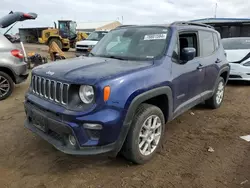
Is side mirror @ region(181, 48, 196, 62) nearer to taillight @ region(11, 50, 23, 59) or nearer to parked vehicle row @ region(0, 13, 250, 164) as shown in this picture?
parked vehicle row @ region(0, 13, 250, 164)

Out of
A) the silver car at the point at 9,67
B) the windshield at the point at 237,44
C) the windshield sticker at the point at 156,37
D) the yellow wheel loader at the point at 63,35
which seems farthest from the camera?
the yellow wheel loader at the point at 63,35

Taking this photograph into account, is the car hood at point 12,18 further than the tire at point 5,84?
Yes

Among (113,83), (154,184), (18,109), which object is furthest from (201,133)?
(18,109)

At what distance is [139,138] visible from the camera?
3004mm

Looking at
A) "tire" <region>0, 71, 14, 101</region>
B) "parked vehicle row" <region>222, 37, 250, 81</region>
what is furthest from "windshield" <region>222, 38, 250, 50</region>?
"tire" <region>0, 71, 14, 101</region>

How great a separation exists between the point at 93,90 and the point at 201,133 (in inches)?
94.9

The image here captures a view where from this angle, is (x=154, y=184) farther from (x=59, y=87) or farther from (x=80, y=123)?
(x=59, y=87)

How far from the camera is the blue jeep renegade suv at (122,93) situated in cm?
260

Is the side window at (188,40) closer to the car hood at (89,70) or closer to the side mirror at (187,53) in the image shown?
the side mirror at (187,53)

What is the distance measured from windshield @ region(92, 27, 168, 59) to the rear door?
1.11 m

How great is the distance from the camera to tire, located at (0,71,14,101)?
235 inches

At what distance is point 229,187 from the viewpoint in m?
2.69

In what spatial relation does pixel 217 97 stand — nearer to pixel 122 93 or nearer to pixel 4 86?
pixel 122 93

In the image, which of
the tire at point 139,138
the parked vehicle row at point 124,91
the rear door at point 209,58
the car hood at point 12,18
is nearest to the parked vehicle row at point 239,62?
the rear door at point 209,58
